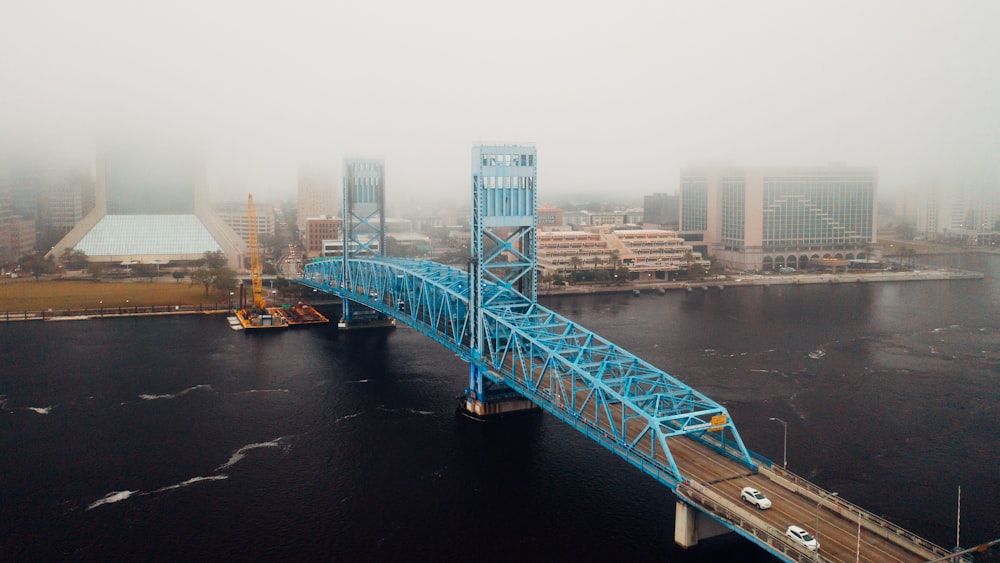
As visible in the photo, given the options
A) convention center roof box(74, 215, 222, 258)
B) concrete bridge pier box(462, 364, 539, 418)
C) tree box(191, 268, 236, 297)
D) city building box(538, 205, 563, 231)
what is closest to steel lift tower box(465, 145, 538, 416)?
concrete bridge pier box(462, 364, 539, 418)

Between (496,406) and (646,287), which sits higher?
(646,287)

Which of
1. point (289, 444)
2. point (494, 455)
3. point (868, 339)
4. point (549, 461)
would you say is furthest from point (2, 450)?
point (868, 339)

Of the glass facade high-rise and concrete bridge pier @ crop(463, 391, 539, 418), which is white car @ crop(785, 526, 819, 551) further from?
the glass facade high-rise

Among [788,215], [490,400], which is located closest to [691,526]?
[490,400]

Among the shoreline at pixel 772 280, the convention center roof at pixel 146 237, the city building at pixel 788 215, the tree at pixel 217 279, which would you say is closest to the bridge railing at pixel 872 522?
the shoreline at pixel 772 280

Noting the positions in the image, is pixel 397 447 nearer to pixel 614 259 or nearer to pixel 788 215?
pixel 614 259

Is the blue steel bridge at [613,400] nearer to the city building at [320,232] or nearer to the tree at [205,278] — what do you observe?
the tree at [205,278]

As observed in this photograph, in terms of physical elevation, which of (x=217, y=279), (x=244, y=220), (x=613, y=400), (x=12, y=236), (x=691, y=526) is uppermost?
(x=244, y=220)
